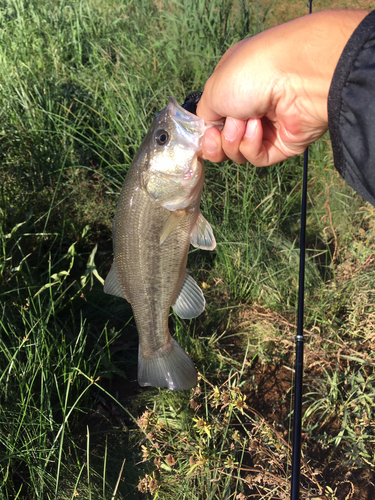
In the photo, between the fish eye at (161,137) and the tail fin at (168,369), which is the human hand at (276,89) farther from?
the tail fin at (168,369)

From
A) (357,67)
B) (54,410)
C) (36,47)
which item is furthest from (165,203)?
(36,47)

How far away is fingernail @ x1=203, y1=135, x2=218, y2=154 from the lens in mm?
1764

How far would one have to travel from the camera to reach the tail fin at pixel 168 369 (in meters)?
2.04

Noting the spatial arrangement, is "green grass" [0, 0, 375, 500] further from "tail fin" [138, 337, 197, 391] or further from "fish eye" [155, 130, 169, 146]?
"fish eye" [155, 130, 169, 146]

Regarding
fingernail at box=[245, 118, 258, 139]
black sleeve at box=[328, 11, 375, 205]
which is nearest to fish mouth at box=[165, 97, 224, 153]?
fingernail at box=[245, 118, 258, 139]

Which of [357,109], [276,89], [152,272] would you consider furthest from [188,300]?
[357,109]

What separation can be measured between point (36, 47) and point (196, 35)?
1.87 meters

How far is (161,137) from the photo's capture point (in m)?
1.83

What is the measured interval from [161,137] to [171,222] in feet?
1.23

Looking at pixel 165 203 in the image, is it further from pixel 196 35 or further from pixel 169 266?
pixel 196 35

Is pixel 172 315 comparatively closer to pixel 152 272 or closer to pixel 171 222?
pixel 152 272

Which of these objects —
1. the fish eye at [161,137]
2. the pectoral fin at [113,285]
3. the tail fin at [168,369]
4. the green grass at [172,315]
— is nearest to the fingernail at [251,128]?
the fish eye at [161,137]

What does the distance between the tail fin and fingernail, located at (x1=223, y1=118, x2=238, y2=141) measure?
1028 mm

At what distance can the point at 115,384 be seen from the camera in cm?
306
